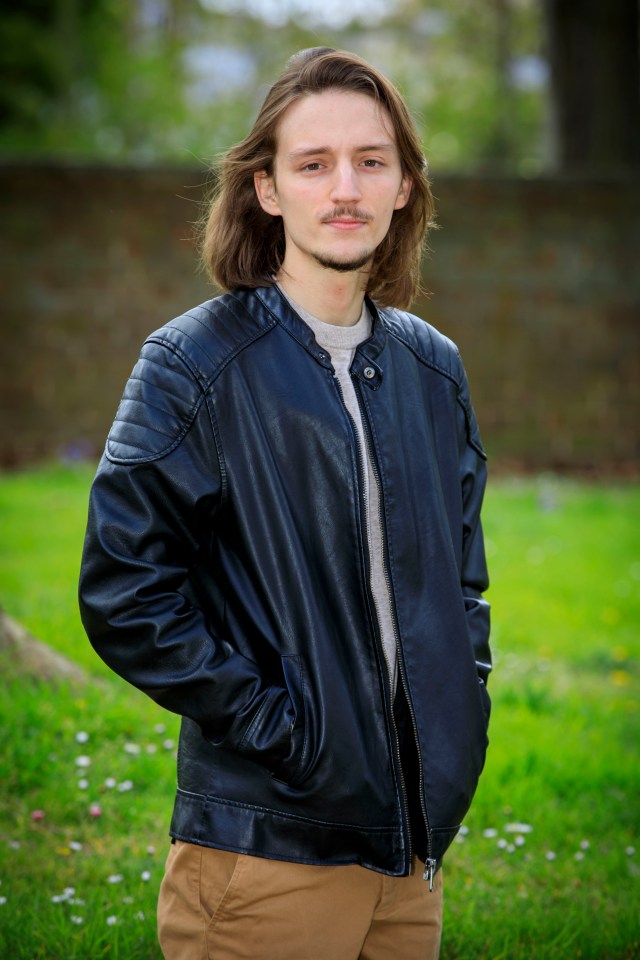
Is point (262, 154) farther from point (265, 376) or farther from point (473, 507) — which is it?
point (473, 507)

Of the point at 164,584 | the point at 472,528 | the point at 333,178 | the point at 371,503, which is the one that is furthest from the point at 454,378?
the point at 164,584

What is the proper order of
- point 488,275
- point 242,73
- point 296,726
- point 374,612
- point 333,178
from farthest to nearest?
1. point 242,73
2. point 488,275
3. point 333,178
4. point 374,612
5. point 296,726

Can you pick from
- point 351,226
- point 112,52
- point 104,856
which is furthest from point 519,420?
point 112,52

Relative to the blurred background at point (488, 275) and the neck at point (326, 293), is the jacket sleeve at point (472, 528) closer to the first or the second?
the neck at point (326, 293)

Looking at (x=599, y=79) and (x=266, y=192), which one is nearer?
(x=266, y=192)

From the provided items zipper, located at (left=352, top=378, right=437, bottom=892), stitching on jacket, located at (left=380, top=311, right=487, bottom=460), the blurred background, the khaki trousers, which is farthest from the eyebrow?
the blurred background

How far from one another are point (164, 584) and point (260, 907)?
0.70 m

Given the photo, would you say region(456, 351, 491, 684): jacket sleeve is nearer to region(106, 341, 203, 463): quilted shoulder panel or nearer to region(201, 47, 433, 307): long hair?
region(201, 47, 433, 307): long hair

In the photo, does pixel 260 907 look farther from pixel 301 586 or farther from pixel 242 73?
pixel 242 73

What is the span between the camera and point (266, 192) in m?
2.60

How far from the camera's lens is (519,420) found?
11.4 meters

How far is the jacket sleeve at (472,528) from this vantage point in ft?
8.64

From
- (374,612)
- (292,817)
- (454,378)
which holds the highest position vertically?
(454,378)

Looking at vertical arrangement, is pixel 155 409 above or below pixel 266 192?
below
